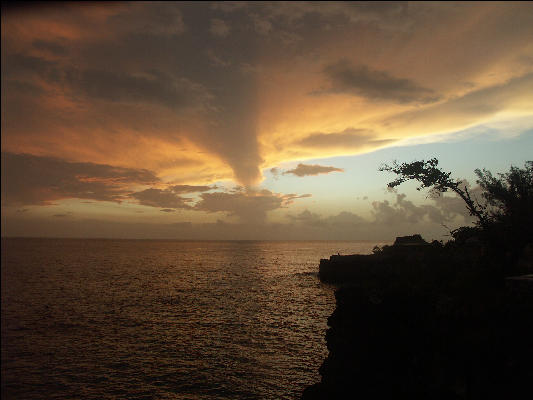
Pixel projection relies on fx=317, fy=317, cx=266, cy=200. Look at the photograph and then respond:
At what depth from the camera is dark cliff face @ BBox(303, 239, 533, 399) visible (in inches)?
452

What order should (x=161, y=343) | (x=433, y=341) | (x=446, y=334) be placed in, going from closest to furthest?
(x=446, y=334) → (x=433, y=341) → (x=161, y=343)

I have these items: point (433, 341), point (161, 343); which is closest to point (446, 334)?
point (433, 341)

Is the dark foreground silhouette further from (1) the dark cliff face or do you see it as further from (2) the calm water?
(2) the calm water

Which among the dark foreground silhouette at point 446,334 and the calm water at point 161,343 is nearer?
the dark foreground silhouette at point 446,334

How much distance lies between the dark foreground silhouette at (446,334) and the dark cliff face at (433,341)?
0.03 metres

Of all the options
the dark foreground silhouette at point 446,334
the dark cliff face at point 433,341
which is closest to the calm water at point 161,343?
the dark cliff face at point 433,341

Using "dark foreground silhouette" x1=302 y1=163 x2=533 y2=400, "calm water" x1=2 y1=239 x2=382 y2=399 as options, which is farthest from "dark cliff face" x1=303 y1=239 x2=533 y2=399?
"calm water" x1=2 y1=239 x2=382 y2=399

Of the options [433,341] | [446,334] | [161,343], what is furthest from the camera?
[161,343]

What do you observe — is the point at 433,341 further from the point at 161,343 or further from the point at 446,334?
the point at 161,343

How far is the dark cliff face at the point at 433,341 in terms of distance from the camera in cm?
1148

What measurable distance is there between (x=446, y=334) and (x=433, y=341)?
66 centimetres

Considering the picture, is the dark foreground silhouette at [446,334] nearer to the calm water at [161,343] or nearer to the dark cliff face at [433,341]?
the dark cliff face at [433,341]

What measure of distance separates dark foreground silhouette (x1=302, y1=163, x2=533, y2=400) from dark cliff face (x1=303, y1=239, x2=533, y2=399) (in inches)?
1.3

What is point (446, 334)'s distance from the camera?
1341cm
